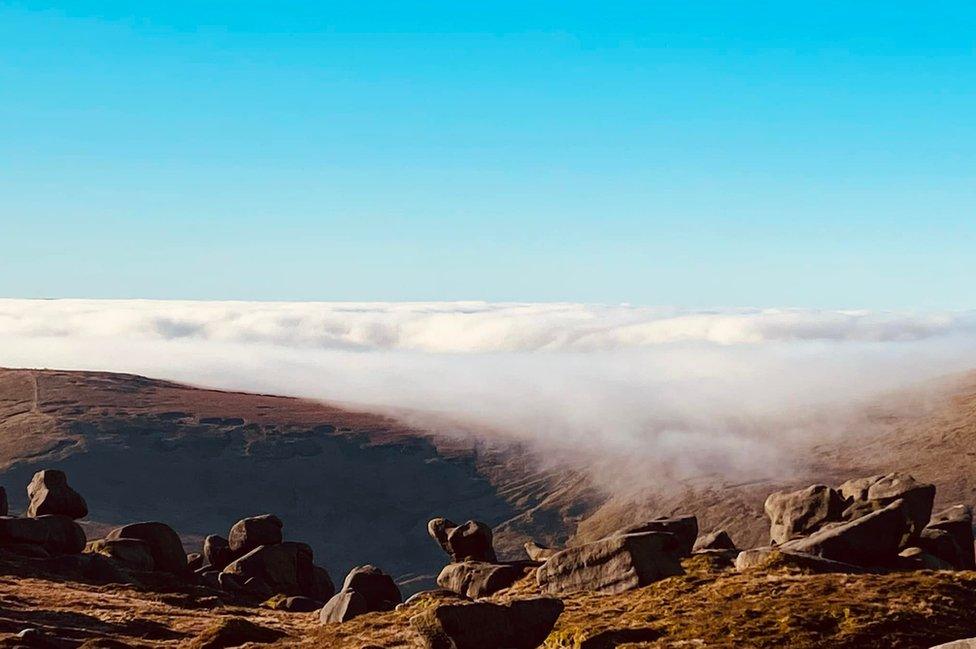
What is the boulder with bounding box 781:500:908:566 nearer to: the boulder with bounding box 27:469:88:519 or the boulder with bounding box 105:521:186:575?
the boulder with bounding box 105:521:186:575

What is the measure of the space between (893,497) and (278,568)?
5559 centimetres

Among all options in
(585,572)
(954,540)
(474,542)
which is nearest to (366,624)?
(585,572)

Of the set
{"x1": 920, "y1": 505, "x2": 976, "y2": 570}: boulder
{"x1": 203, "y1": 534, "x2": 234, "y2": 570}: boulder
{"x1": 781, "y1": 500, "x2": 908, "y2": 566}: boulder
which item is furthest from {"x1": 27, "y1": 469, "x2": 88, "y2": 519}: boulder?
{"x1": 920, "y1": 505, "x2": 976, "y2": 570}: boulder

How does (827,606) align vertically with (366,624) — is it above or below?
above

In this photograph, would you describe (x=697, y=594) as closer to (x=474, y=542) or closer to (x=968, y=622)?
(x=968, y=622)

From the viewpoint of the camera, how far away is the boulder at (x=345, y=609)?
194ft

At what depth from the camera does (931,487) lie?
6050 centimetres

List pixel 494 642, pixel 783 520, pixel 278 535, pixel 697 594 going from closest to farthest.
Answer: pixel 494 642 < pixel 697 594 < pixel 783 520 < pixel 278 535

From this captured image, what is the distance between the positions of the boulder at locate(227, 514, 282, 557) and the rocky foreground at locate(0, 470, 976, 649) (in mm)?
13056

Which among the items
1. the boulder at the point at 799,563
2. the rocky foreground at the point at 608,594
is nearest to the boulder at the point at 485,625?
the rocky foreground at the point at 608,594

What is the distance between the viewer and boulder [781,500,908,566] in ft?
157

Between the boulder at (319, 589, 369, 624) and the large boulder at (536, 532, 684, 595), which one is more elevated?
the large boulder at (536, 532, 684, 595)

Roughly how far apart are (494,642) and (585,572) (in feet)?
44.4

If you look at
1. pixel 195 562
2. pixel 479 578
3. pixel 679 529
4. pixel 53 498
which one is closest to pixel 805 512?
pixel 679 529
